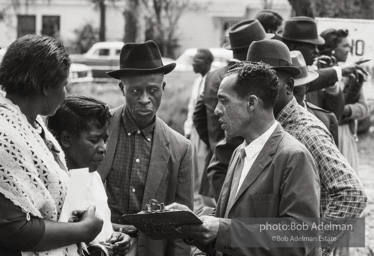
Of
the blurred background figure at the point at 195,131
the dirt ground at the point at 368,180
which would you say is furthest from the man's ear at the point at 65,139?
the blurred background figure at the point at 195,131

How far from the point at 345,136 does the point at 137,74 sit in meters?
3.93

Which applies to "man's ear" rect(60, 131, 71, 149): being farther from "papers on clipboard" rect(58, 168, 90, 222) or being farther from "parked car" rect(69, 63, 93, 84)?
"parked car" rect(69, 63, 93, 84)

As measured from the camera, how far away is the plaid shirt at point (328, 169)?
450 cm

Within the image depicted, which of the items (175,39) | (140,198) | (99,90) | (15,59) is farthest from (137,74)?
(175,39)

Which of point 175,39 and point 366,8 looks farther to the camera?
point 175,39

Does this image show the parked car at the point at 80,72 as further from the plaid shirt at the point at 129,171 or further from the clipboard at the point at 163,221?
the clipboard at the point at 163,221

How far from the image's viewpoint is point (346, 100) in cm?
891

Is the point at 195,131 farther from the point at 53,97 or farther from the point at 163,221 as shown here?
the point at 53,97

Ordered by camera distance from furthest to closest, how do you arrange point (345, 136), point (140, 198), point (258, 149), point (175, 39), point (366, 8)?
point (175, 39)
point (366, 8)
point (345, 136)
point (140, 198)
point (258, 149)

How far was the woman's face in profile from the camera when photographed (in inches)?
145

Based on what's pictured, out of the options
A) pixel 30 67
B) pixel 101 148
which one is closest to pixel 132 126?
pixel 101 148

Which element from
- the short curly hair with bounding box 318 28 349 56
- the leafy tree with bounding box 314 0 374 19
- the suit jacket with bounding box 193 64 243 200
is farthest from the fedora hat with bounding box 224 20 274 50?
the leafy tree with bounding box 314 0 374 19

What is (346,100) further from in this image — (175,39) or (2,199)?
(175,39)

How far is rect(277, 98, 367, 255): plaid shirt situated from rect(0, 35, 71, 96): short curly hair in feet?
5.48
